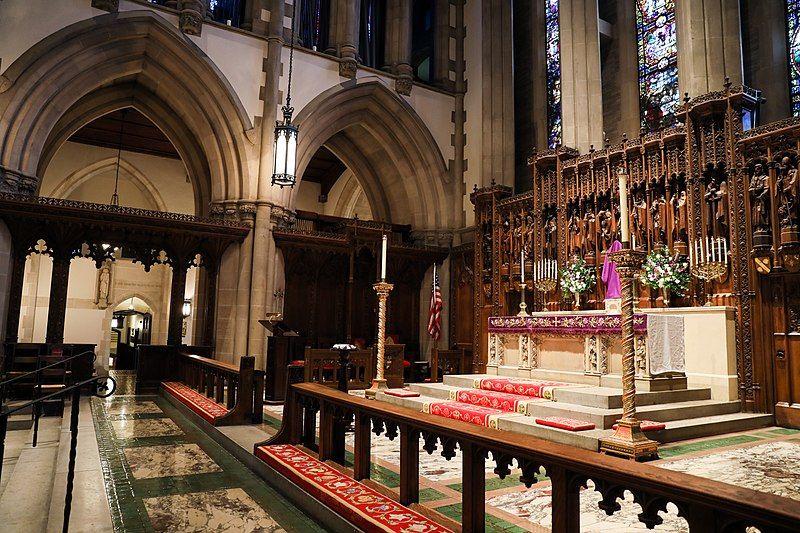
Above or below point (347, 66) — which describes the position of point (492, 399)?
below

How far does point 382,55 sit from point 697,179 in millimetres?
8674

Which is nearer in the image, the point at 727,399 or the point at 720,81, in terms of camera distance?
the point at 727,399

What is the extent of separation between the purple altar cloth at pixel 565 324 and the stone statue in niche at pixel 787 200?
7.64ft

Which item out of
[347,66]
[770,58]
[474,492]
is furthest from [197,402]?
[770,58]

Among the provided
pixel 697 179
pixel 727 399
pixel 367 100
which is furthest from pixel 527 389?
pixel 367 100

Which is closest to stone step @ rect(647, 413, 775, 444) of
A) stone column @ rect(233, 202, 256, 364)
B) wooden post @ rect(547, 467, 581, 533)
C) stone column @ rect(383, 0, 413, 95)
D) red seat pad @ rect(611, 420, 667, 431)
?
red seat pad @ rect(611, 420, 667, 431)

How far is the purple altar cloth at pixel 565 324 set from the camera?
19.5ft

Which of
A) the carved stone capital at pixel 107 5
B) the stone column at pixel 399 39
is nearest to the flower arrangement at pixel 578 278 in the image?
the stone column at pixel 399 39

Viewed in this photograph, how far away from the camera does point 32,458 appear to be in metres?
4.52

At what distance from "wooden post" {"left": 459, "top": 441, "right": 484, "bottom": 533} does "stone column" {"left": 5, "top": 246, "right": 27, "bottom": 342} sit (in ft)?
30.3

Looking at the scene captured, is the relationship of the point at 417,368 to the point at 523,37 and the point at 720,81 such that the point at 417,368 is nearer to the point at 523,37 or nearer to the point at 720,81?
the point at 720,81

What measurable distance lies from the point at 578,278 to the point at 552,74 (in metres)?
6.51

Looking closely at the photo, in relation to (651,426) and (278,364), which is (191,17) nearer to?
(278,364)

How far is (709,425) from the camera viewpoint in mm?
5570
